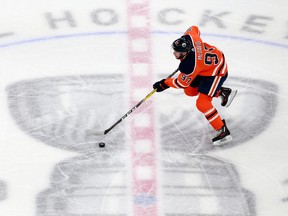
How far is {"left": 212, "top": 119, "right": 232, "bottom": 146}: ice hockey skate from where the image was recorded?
518 centimetres

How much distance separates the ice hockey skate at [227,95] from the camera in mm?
5352

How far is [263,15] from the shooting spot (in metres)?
6.76

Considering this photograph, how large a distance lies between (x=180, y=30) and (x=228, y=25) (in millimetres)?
506

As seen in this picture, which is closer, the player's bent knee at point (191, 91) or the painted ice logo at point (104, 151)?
the painted ice logo at point (104, 151)

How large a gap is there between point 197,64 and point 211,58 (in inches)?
6.1

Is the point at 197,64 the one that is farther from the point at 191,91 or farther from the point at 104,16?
the point at 104,16

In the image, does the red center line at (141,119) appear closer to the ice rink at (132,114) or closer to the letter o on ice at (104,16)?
the ice rink at (132,114)

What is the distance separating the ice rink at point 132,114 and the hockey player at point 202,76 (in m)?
0.23

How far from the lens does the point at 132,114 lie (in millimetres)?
5484

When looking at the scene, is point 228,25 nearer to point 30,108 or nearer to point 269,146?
point 269,146

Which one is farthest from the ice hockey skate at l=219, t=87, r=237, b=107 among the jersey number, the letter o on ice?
the letter o on ice

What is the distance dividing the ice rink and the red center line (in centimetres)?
1

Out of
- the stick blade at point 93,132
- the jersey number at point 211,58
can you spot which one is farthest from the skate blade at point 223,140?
the stick blade at point 93,132

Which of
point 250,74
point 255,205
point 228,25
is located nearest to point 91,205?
point 255,205
